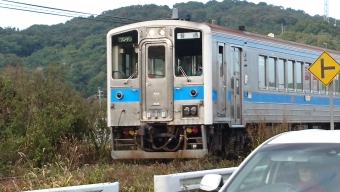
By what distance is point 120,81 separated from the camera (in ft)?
55.1

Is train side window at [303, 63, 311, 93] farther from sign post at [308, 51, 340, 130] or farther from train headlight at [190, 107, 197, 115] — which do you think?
train headlight at [190, 107, 197, 115]

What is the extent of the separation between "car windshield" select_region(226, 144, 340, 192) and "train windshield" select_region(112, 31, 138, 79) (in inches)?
427

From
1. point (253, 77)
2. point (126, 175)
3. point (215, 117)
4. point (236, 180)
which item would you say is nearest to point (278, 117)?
point (253, 77)

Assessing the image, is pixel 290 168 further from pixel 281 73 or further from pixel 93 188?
pixel 281 73

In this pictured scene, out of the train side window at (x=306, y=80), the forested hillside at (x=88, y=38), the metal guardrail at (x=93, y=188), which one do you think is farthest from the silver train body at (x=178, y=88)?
the forested hillside at (x=88, y=38)

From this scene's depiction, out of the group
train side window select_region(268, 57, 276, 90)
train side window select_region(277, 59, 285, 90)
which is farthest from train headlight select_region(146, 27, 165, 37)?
train side window select_region(277, 59, 285, 90)

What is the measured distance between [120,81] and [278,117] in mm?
5356

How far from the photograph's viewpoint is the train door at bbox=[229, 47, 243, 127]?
17.4 m

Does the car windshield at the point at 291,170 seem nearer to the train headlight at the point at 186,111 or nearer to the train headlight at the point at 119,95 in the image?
the train headlight at the point at 186,111

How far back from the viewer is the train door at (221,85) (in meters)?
16.5

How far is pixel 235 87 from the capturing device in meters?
17.5

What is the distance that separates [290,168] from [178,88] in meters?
10.0

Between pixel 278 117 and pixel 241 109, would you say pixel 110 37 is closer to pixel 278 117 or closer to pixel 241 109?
pixel 241 109

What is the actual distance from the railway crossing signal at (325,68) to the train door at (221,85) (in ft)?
7.55
